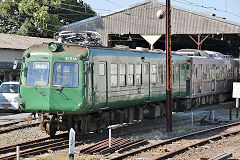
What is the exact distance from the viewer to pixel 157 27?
40.8 meters

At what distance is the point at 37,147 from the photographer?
43.8ft

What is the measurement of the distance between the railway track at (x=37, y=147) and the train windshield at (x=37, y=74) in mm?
1918

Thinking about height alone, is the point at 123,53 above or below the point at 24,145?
above

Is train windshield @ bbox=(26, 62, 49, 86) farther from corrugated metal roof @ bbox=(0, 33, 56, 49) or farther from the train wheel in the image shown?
corrugated metal roof @ bbox=(0, 33, 56, 49)

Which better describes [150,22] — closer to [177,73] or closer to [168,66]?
[177,73]

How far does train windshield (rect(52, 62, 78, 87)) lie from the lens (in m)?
14.2

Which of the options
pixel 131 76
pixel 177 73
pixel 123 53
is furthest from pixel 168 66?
pixel 177 73

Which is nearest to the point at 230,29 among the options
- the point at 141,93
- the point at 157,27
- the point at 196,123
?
the point at 157,27

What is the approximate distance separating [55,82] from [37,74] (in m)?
0.74

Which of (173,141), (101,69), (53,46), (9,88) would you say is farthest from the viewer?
(9,88)

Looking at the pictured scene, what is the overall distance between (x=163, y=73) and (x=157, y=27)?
21.3 meters

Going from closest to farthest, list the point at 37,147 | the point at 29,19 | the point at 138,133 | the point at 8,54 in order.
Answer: the point at 37,147, the point at 138,133, the point at 8,54, the point at 29,19

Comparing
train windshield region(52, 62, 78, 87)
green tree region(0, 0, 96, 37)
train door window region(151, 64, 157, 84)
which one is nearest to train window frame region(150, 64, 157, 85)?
train door window region(151, 64, 157, 84)

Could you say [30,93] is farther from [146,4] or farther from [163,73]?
[146,4]
